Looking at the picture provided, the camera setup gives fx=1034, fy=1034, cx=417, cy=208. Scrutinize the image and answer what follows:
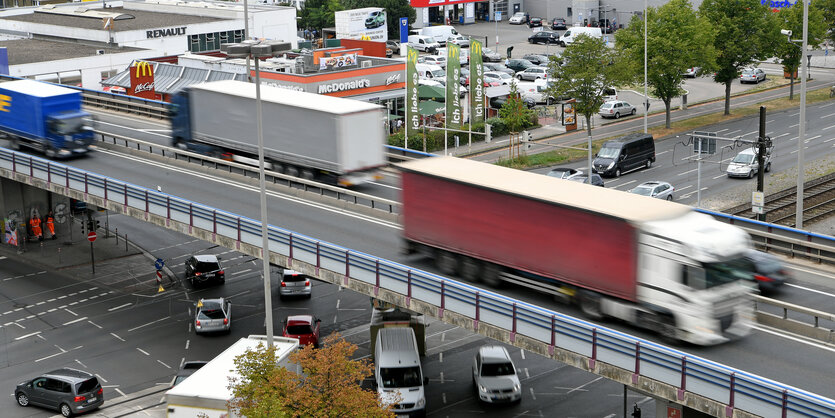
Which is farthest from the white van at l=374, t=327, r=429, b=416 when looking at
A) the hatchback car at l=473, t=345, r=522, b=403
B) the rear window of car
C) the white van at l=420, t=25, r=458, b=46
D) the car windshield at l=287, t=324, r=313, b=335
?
the white van at l=420, t=25, r=458, b=46

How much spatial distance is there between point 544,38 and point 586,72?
47298 millimetres

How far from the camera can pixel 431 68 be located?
335 feet

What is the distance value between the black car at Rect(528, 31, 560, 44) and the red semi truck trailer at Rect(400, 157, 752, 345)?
88.0m

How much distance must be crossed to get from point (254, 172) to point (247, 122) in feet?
8.19

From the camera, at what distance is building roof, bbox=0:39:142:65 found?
88375mm

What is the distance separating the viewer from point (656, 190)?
62.2 m

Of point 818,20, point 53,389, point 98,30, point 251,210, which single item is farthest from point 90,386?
point 818,20

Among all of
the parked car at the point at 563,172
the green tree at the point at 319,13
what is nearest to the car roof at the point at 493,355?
the parked car at the point at 563,172

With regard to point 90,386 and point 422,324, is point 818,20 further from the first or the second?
point 90,386

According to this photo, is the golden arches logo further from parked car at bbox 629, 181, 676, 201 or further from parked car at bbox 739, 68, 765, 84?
parked car at bbox 739, 68, 765, 84

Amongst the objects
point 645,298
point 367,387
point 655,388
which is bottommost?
point 367,387

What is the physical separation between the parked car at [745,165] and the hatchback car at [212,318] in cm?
3782

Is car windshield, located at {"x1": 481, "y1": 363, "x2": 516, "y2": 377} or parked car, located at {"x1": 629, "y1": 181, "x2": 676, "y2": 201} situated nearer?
car windshield, located at {"x1": 481, "y1": 363, "x2": 516, "y2": 377}

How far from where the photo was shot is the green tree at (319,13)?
413 feet
